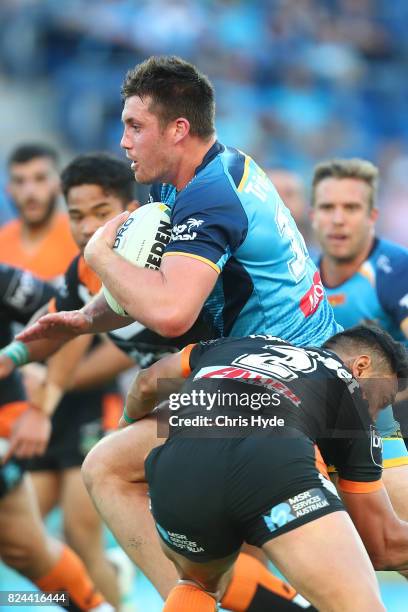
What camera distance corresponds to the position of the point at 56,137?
13.5 metres

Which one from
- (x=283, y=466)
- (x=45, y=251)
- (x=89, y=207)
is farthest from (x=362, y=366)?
(x=45, y=251)

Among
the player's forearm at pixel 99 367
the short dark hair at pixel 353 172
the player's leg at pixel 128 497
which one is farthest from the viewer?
the player's forearm at pixel 99 367

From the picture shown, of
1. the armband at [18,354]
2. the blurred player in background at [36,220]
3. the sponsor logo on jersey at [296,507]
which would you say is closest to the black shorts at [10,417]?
the armband at [18,354]

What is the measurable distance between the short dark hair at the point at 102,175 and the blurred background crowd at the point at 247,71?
5.97m

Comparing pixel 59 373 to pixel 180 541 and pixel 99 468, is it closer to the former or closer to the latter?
pixel 99 468

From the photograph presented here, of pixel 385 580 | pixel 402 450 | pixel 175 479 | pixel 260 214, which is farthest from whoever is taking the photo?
pixel 385 580

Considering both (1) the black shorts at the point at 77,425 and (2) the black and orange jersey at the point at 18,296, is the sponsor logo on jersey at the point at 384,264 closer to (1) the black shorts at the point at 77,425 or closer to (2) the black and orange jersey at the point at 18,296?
(2) the black and orange jersey at the point at 18,296

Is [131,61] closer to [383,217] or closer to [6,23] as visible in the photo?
[6,23]

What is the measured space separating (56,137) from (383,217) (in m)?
4.27

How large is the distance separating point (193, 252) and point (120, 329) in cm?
150

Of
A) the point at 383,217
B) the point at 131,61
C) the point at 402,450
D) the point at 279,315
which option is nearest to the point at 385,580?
the point at 402,450

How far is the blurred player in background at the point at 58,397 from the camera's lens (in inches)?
271

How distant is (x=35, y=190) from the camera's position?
8.44 meters

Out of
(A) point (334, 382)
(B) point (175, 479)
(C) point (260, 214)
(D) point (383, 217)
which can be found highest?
(C) point (260, 214)
